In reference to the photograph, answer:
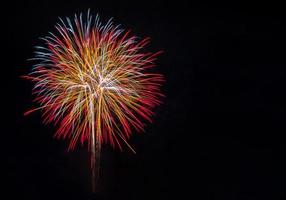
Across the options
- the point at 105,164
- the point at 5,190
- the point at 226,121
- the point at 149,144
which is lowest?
the point at 5,190

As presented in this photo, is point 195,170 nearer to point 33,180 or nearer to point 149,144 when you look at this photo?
point 149,144

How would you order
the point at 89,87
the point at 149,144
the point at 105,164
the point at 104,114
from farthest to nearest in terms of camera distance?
the point at 149,144 → the point at 105,164 → the point at 104,114 → the point at 89,87

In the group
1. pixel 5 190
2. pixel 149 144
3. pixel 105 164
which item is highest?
pixel 149 144

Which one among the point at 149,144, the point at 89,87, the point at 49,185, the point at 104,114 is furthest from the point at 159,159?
the point at 89,87

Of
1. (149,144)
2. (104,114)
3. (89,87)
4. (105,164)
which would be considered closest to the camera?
(89,87)

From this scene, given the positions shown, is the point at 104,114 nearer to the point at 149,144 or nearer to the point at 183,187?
the point at 149,144

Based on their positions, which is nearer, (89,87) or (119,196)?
(89,87)

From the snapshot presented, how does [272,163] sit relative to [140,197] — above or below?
above

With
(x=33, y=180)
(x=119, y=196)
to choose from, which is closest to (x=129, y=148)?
(x=119, y=196)

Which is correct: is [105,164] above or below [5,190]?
above
